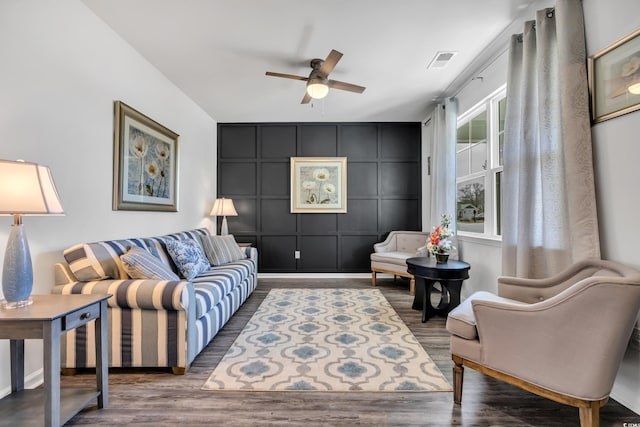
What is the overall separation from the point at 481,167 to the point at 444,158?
590mm

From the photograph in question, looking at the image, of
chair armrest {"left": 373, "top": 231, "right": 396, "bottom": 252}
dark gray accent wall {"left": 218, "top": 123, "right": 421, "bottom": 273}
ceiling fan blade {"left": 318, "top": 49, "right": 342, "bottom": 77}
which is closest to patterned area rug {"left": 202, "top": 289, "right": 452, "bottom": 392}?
chair armrest {"left": 373, "top": 231, "right": 396, "bottom": 252}

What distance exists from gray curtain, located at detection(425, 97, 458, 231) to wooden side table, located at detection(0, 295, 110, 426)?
3.68 m

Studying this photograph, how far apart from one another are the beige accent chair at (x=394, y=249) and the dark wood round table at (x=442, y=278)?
3.40 ft

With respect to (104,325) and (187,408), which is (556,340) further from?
(104,325)

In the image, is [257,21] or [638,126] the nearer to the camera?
[638,126]

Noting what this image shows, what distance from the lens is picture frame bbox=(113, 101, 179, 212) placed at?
2.64 m

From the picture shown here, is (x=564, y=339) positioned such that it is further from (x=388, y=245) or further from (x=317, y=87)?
(x=388, y=245)

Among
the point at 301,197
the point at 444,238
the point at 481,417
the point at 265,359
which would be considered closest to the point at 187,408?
the point at 265,359

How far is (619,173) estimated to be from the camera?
1.68m

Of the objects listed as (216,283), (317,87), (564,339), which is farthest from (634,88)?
(216,283)

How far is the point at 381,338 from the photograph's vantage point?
2.55 meters

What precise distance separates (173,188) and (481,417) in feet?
12.0

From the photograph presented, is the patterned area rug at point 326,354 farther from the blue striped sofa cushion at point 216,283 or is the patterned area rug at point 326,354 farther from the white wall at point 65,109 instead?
the white wall at point 65,109

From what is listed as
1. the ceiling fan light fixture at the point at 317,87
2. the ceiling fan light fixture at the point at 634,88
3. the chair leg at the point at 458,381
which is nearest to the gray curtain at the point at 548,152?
the ceiling fan light fixture at the point at 634,88
